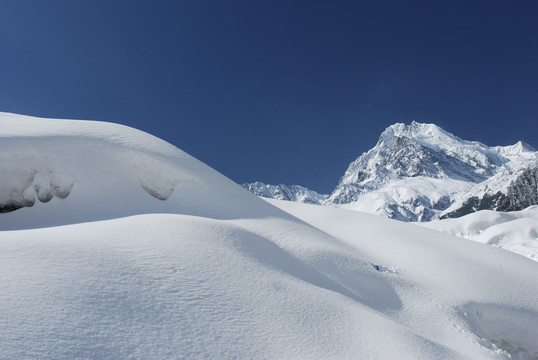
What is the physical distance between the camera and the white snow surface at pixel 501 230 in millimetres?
29227

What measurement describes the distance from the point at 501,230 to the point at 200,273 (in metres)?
42.8

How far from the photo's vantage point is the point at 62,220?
802cm

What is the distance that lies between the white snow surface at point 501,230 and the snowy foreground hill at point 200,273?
2126cm

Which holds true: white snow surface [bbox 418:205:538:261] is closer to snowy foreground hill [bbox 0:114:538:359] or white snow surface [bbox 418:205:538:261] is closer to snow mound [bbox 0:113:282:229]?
snowy foreground hill [bbox 0:114:538:359]

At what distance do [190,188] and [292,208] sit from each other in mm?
6056

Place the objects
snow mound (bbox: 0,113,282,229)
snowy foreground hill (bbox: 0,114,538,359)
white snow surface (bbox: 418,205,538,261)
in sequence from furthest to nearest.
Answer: white snow surface (bbox: 418,205,538,261) < snow mound (bbox: 0,113,282,229) < snowy foreground hill (bbox: 0,114,538,359)

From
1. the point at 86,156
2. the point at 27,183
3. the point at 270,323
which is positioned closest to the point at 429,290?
the point at 270,323

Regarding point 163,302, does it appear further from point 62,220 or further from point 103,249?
point 62,220

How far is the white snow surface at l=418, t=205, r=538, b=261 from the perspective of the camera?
95.9ft

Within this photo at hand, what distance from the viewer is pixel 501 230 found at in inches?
1506

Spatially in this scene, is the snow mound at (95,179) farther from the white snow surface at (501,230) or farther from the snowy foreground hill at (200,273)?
the white snow surface at (501,230)

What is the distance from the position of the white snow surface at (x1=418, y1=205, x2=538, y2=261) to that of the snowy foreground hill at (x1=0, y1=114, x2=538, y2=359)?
21.3 m

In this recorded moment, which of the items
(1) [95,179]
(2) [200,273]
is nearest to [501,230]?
(1) [95,179]

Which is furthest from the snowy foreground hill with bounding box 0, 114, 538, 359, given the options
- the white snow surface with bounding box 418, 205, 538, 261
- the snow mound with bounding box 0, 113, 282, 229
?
the white snow surface with bounding box 418, 205, 538, 261
